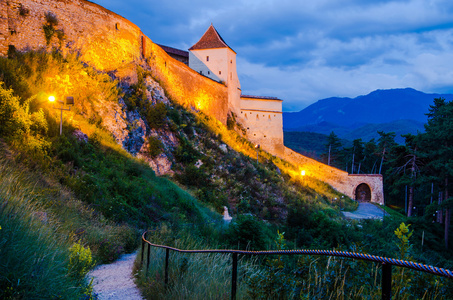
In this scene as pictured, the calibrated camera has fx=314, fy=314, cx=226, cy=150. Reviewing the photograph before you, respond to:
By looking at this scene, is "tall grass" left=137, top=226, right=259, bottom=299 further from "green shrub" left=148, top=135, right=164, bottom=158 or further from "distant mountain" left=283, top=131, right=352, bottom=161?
"distant mountain" left=283, top=131, right=352, bottom=161

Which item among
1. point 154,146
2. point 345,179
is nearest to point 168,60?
point 154,146

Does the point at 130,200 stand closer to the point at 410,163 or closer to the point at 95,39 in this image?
the point at 95,39

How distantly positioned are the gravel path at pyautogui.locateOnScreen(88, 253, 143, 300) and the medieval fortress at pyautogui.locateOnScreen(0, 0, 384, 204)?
13105 mm

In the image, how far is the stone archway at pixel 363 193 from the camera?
1735 inches

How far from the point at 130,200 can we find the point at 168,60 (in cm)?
1926

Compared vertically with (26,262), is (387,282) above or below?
above

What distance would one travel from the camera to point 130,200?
38.8ft

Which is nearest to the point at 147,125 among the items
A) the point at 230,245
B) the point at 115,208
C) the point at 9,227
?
the point at 115,208

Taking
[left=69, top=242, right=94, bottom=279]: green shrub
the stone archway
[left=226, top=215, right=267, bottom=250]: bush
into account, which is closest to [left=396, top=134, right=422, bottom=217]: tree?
the stone archway

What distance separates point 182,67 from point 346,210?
22810mm

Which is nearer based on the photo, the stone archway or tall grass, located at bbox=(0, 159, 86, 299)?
tall grass, located at bbox=(0, 159, 86, 299)

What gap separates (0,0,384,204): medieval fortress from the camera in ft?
54.0

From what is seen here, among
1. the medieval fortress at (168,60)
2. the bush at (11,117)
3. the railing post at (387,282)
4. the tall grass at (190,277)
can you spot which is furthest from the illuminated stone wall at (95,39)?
the railing post at (387,282)

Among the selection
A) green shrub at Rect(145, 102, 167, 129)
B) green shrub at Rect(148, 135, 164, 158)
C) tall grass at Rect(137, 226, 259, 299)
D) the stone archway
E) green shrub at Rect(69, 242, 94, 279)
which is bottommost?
the stone archway
